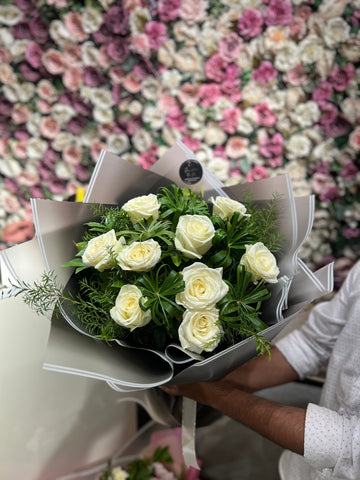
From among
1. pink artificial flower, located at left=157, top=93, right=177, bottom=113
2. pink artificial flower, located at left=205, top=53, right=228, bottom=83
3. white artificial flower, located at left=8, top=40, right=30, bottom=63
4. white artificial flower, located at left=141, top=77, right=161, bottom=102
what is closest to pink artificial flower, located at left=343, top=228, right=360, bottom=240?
pink artificial flower, located at left=205, top=53, right=228, bottom=83

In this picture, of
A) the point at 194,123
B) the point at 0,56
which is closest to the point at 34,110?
the point at 0,56

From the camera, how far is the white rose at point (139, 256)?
0.52m

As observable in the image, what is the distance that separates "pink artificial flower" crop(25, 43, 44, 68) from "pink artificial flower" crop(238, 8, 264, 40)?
3.82 ft

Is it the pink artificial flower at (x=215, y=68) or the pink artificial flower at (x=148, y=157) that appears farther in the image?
the pink artificial flower at (x=148, y=157)

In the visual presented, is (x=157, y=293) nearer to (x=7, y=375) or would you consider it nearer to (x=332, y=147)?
(x=7, y=375)

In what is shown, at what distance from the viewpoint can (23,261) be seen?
0.62 m

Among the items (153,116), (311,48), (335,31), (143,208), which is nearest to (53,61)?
(153,116)

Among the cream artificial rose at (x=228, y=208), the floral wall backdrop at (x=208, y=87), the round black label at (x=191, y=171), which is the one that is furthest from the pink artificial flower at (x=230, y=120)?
the cream artificial rose at (x=228, y=208)

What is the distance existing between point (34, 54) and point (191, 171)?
1.79 m

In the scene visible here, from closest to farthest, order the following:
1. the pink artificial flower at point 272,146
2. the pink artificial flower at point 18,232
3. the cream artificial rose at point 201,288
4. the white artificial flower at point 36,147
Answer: the cream artificial rose at point 201,288 < the pink artificial flower at point 272,146 < the white artificial flower at point 36,147 < the pink artificial flower at point 18,232

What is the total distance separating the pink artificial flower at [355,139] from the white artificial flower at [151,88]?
1061mm

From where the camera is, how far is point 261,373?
91 cm

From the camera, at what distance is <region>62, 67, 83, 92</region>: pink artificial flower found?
1.99 meters

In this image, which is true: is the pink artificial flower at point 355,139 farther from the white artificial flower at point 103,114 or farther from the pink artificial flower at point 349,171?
the white artificial flower at point 103,114
